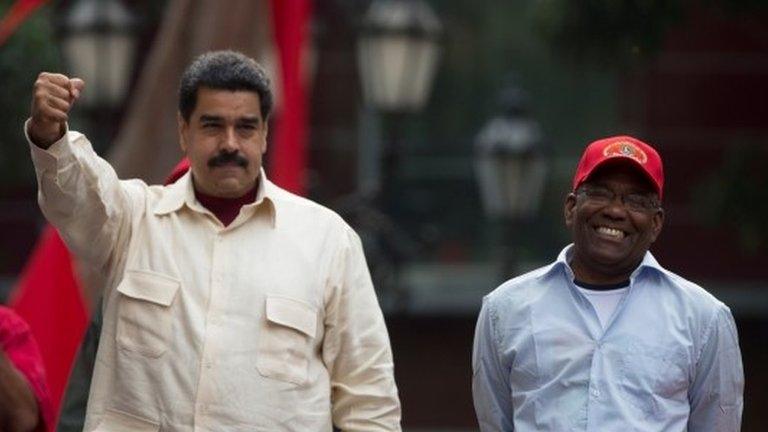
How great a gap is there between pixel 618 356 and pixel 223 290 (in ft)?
3.25

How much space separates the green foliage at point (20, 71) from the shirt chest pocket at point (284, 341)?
7473 millimetres

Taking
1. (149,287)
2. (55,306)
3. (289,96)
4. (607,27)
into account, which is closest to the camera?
(149,287)

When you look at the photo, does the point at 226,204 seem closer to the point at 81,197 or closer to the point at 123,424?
the point at 81,197

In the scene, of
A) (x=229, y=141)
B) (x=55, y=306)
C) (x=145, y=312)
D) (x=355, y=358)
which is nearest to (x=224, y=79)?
(x=229, y=141)

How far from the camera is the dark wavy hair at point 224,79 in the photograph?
5.44 metres

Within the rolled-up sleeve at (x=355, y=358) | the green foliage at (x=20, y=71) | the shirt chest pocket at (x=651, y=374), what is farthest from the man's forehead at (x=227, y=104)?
the green foliage at (x=20, y=71)

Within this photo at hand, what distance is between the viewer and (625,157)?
508 cm

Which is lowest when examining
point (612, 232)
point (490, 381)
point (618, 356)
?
point (490, 381)

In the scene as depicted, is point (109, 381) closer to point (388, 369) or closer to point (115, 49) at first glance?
point (388, 369)

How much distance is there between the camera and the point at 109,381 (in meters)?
5.32

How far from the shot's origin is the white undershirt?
201 inches

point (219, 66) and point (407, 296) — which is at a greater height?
point (219, 66)

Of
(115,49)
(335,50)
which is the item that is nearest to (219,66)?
(115,49)

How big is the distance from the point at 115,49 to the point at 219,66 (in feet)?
21.1
